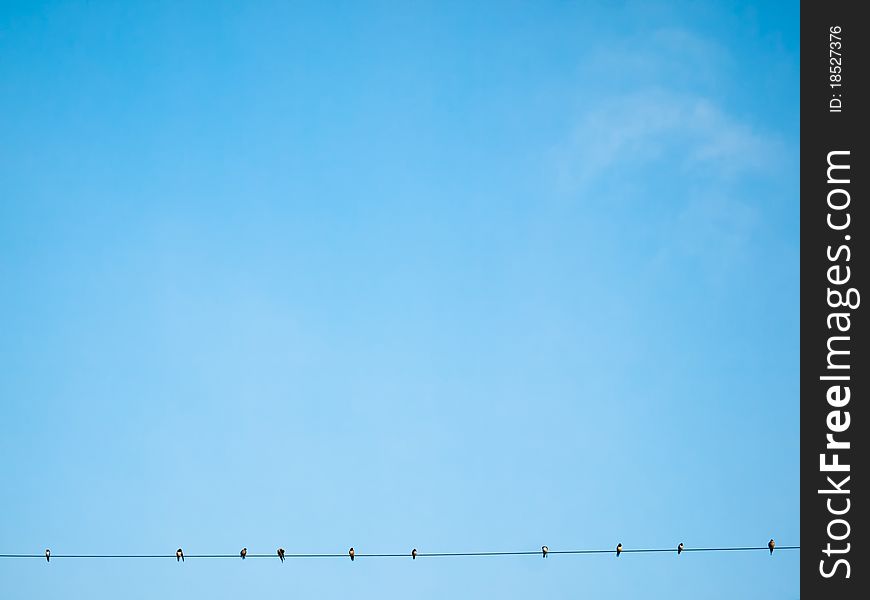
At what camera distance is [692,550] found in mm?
16188
